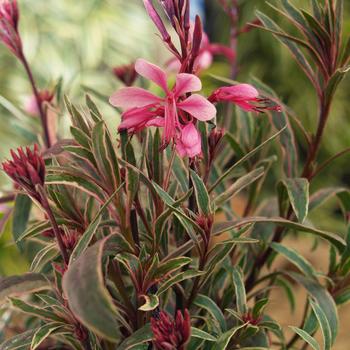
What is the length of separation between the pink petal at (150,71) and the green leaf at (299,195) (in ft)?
0.64

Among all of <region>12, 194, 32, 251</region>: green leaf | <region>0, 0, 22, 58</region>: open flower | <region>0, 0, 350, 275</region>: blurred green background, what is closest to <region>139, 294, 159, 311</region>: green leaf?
<region>12, 194, 32, 251</region>: green leaf

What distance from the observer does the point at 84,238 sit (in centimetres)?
55

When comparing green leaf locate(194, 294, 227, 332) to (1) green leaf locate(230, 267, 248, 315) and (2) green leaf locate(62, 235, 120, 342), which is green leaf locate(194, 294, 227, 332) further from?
(2) green leaf locate(62, 235, 120, 342)

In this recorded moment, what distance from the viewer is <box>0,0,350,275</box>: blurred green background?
2754 millimetres

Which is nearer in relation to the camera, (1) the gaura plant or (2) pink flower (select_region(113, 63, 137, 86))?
(1) the gaura plant

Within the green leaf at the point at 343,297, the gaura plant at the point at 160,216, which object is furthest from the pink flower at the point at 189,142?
the green leaf at the point at 343,297

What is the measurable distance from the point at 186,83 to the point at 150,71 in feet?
0.14

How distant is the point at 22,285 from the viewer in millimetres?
583

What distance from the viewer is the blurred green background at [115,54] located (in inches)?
108

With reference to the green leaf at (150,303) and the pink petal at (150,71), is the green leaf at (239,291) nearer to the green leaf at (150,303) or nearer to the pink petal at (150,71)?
the green leaf at (150,303)

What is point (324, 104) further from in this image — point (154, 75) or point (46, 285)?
point (46, 285)

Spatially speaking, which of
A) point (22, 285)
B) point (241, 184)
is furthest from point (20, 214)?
point (241, 184)

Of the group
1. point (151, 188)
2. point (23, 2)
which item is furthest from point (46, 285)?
point (23, 2)

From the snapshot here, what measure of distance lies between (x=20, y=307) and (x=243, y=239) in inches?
8.8
